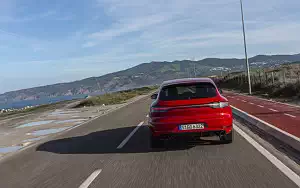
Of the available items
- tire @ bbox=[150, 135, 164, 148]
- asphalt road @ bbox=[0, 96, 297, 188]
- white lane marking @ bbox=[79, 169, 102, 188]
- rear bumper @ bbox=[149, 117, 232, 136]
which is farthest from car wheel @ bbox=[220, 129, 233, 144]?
white lane marking @ bbox=[79, 169, 102, 188]

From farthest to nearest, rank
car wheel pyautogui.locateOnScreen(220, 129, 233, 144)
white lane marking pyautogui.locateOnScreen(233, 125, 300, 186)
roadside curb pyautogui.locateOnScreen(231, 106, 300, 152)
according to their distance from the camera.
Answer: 1. car wheel pyautogui.locateOnScreen(220, 129, 233, 144)
2. roadside curb pyautogui.locateOnScreen(231, 106, 300, 152)
3. white lane marking pyautogui.locateOnScreen(233, 125, 300, 186)

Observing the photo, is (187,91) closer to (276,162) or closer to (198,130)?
(198,130)

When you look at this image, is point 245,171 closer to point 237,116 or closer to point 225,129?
point 225,129

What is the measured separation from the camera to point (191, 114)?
8172mm

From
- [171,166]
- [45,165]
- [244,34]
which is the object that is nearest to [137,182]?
[171,166]

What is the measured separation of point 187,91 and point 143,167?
7.65 ft

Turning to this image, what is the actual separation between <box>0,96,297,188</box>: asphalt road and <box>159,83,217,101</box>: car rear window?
1.24 meters

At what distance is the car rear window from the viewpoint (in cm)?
841

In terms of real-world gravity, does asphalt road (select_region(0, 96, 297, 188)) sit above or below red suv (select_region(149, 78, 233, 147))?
below

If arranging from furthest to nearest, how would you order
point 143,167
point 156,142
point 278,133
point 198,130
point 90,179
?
point 278,133 → point 156,142 → point 198,130 → point 143,167 → point 90,179

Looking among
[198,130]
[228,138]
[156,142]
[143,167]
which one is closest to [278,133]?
[228,138]

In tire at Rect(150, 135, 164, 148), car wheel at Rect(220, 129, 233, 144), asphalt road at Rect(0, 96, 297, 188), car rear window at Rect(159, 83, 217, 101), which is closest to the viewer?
asphalt road at Rect(0, 96, 297, 188)

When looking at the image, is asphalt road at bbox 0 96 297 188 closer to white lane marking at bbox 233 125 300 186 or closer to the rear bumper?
white lane marking at bbox 233 125 300 186

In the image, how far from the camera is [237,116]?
15914 mm
